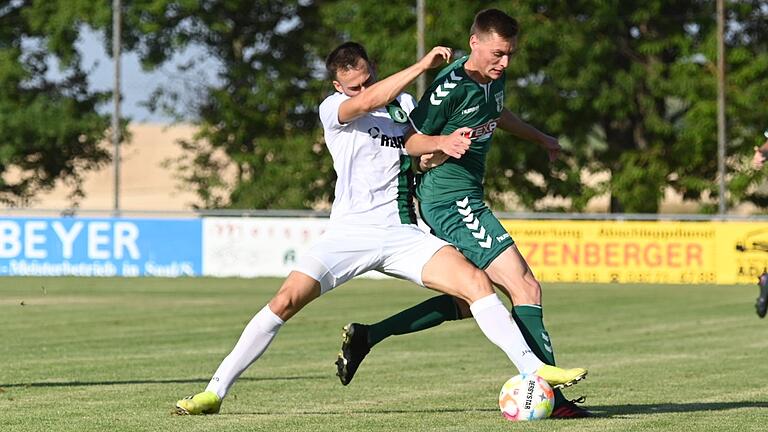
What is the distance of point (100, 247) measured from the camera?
3155 centimetres

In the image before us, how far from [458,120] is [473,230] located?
0.60 meters

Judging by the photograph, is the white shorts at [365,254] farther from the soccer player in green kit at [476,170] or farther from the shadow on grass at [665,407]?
the shadow on grass at [665,407]

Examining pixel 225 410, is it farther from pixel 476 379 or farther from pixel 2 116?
pixel 2 116

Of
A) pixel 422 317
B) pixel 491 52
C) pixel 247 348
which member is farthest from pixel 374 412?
pixel 491 52

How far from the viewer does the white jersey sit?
8.62 meters

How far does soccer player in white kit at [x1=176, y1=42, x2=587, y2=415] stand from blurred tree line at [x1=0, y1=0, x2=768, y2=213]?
28950 mm

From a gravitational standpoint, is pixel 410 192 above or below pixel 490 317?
above

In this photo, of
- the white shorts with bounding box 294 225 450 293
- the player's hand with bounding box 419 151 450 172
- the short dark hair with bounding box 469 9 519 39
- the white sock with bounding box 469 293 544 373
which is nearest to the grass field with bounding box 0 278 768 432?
the white sock with bounding box 469 293 544 373

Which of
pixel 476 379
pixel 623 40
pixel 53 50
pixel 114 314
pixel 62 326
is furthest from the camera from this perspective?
pixel 53 50

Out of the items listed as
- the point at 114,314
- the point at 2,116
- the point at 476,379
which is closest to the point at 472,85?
the point at 476,379

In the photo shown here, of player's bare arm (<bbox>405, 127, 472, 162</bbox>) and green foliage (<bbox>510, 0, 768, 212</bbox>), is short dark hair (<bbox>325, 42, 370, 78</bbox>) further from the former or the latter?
green foliage (<bbox>510, 0, 768, 212</bbox>)

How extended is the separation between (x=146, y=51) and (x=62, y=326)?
25839mm

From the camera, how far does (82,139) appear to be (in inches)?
1684

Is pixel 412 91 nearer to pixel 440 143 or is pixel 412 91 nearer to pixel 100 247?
pixel 100 247
